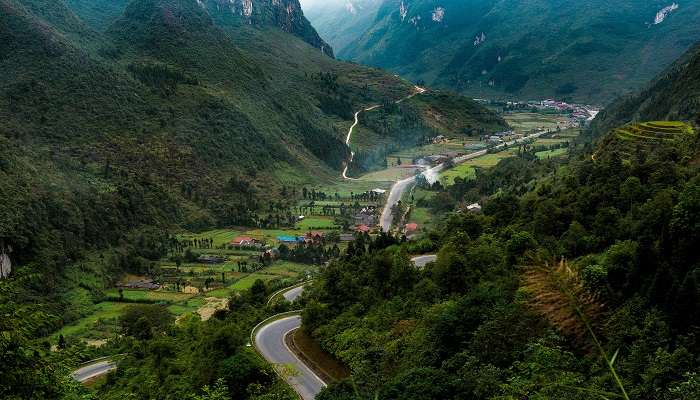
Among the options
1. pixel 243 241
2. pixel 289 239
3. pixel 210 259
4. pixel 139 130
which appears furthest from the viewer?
pixel 139 130

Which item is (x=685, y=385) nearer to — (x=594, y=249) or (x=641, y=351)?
(x=641, y=351)

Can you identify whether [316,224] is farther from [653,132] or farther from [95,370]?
[653,132]

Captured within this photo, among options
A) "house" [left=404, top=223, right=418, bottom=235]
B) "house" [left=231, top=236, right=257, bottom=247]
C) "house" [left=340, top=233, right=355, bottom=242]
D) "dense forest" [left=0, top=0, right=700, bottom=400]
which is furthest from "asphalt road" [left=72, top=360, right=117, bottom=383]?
"house" [left=404, top=223, right=418, bottom=235]

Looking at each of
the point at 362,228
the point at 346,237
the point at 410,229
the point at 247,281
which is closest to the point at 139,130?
the point at 346,237

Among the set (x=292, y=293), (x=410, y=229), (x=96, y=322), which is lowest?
(x=96, y=322)

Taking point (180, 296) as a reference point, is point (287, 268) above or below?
above

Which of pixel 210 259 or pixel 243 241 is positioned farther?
pixel 243 241

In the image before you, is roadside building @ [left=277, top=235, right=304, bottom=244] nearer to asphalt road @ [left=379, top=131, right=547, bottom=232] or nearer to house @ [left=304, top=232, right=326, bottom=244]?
house @ [left=304, top=232, right=326, bottom=244]
